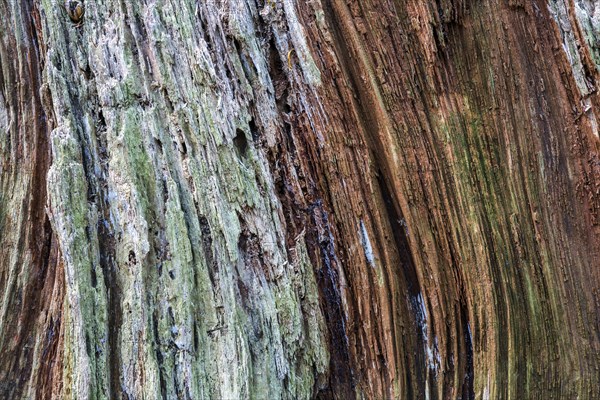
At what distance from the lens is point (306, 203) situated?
540 centimetres

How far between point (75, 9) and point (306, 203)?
3.41m

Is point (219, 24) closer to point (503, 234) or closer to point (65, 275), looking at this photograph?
point (65, 275)

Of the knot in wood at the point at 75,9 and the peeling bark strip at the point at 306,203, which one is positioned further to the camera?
the knot in wood at the point at 75,9

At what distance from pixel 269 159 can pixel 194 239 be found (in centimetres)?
120

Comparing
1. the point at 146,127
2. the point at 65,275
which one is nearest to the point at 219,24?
the point at 146,127

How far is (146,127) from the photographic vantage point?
17.1 feet

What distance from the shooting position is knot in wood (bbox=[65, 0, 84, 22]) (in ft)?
18.4

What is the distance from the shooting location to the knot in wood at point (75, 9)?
5.59 meters

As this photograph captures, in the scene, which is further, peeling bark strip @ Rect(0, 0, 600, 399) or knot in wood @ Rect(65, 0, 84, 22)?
knot in wood @ Rect(65, 0, 84, 22)

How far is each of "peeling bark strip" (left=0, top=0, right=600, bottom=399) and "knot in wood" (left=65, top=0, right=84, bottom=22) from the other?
6cm

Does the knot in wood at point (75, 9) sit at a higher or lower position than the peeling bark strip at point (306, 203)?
higher

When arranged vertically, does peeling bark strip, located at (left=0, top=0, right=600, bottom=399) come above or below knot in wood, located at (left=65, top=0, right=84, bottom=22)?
below

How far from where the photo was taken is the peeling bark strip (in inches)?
192

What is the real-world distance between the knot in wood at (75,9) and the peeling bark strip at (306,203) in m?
0.06
